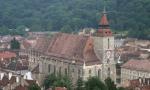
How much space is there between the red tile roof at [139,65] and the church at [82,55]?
8.19m

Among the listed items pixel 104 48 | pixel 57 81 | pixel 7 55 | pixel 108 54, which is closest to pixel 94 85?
pixel 57 81

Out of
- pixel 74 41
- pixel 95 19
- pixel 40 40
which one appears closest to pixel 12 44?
pixel 40 40

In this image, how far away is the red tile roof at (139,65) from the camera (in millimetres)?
90562

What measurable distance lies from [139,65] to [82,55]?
1576 cm

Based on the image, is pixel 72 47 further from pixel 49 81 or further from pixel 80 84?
pixel 80 84

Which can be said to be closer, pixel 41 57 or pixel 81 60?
pixel 81 60

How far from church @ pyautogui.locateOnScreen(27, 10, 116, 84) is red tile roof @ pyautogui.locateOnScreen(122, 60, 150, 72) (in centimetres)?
819

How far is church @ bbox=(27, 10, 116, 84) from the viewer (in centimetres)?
8075

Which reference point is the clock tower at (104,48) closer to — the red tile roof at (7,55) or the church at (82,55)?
the church at (82,55)

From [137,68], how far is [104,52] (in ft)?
37.5

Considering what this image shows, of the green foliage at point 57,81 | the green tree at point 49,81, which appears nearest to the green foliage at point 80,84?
the green foliage at point 57,81

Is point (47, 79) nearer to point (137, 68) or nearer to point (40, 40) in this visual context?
point (40, 40)

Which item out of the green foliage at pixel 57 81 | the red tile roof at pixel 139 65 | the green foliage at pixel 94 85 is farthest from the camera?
the red tile roof at pixel 139 65

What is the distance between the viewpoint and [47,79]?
80438 mm
